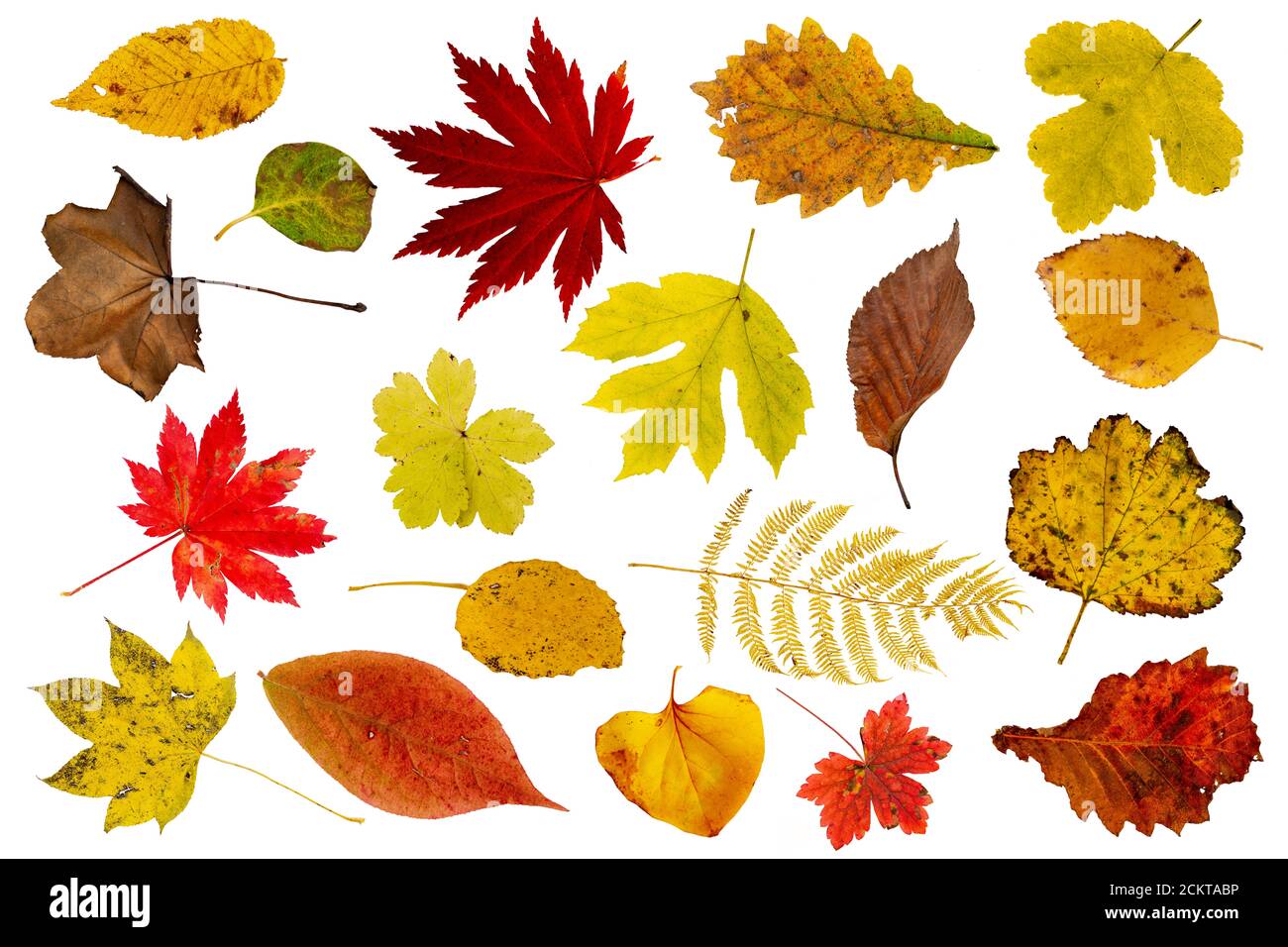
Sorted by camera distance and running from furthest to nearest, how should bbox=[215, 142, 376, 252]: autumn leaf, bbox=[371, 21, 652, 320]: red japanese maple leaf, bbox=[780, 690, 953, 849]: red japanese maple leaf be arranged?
bbox=[215, 142, 376, 252]: autumn leaf < bbox=[780, 690, 953, 849]: red japanese maple leaf < bbox=[371, 21, 652, 320]: red japanese maple leaf

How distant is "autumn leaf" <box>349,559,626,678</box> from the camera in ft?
9.06

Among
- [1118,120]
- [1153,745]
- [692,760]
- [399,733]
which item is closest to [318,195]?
[399,733]

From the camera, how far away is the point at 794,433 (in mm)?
2789

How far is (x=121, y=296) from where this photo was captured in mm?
2818

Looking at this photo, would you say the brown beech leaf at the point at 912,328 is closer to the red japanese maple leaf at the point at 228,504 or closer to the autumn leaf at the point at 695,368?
the autumn leaf at the point at 695,368

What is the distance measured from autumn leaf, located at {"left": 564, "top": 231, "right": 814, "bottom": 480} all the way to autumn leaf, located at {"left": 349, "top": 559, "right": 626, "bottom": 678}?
13.8 inches

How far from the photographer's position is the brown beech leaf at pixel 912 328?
2.76 m

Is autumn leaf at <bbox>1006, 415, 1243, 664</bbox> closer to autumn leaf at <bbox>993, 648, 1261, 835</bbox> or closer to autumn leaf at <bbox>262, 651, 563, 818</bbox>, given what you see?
autumn leaf at <bbox>993, 648, 1261, 835</bbox>

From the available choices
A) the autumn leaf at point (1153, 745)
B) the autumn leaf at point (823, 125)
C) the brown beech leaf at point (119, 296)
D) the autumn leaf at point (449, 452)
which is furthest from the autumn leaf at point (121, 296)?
the autumn leaf at point (1153, 745)

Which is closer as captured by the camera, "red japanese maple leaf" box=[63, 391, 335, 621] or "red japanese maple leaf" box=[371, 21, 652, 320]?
"red japanese maple leaf" box=[371, 21, 652, 320]

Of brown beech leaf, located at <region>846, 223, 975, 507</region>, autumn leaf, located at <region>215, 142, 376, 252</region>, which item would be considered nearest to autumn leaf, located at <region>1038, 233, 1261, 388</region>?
brown beech leaf, located at <region>846, 223, 975, 507</region>

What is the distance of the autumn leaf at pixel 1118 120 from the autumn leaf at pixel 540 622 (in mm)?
1683

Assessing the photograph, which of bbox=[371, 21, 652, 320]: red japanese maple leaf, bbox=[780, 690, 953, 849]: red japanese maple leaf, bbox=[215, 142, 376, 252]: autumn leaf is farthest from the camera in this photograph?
bbox=[215, 142, 376, 252]: autumn leaf

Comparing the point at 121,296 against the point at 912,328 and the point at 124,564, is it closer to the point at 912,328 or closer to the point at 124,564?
the point at 124,564
